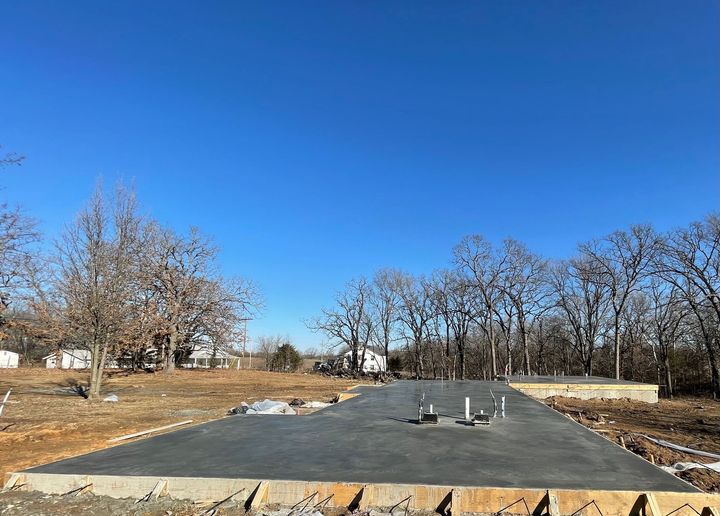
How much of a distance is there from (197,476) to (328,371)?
123 ft

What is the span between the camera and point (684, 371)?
37.8 meters

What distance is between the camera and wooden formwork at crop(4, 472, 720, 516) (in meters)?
4.27

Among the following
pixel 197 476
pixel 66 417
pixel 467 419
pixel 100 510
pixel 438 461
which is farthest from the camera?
pixel 66 417

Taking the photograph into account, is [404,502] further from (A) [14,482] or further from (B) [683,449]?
(B) [683,449]

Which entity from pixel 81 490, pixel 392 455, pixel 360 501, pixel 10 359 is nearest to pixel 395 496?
pixel 360 501

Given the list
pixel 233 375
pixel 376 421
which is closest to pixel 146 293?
pixel 233 375

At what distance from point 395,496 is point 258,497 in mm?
1368

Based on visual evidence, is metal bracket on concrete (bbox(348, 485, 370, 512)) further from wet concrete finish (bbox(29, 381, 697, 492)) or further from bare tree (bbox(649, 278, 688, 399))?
bare tree (bbox(649, 278, 688, 399))

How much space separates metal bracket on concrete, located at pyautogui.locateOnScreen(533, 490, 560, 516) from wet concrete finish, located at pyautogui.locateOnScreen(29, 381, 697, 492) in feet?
0.49

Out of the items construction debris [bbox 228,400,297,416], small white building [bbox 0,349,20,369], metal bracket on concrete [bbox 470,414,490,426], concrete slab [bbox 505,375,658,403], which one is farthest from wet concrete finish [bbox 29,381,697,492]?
small white building [bbox 0,349,20,369]

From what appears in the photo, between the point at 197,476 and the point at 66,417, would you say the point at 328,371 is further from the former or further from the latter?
the point at 197,476

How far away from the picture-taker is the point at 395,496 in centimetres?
452

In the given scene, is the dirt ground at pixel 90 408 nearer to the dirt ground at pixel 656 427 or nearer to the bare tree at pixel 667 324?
the dirt ground at pixel 656 427

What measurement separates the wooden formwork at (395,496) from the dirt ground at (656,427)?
309cm
